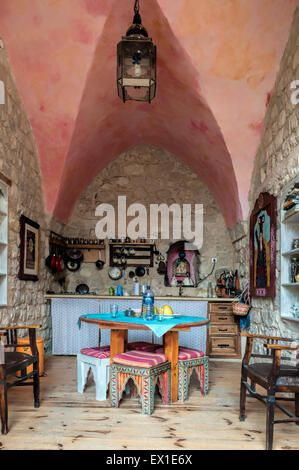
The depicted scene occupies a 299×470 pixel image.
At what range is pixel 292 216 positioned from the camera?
3.75 metres

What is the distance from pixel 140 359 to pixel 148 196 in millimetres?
4317

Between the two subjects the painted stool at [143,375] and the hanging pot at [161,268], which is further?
the hanging pot at [161,268]

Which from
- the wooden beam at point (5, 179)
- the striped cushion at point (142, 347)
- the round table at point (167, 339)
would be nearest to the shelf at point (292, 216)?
the round table at point (167, 339)

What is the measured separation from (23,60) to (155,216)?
11.9ft

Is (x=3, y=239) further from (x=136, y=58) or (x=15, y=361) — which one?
(x=136, y=58)

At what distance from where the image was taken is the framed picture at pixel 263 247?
4414 millimetres

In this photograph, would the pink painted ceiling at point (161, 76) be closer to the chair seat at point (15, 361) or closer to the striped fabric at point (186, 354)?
the striped fabric at point (186, 354)

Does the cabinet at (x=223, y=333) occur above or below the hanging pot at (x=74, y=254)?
below

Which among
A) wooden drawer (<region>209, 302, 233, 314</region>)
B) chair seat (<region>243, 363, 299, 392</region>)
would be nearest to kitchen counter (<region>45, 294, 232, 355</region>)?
wooden drawer (<region>209, 302, 233, 314</region>)

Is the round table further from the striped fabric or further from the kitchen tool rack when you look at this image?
the kitchen tool rack

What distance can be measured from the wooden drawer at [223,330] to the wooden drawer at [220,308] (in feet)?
0.74

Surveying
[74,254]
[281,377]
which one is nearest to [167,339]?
[281,377]


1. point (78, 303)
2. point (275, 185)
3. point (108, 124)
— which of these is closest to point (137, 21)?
point (275, 185)

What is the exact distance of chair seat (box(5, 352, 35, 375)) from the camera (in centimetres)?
306
